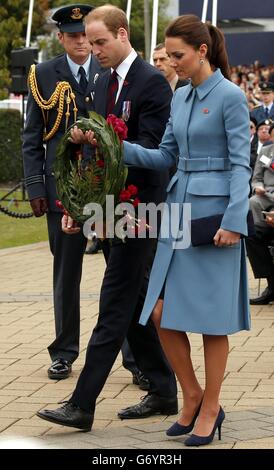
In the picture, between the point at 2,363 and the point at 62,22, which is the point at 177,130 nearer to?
the point at 62,22

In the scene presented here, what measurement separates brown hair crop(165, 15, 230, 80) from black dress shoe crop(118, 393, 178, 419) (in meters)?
1.75

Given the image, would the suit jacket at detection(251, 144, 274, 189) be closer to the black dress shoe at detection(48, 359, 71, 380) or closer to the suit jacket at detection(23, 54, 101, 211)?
the suit jacket at detection(23, 54, 101, 211)

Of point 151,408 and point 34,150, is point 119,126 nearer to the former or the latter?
point 151,408

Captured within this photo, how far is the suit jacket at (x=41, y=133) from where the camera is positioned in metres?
7.27

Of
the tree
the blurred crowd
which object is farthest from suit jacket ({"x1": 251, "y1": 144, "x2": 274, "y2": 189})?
the blurred crowd

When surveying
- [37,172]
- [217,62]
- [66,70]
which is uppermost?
[217,62]

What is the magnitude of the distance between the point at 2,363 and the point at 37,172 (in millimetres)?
1233

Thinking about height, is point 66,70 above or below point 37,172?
above

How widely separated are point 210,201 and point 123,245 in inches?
25.6

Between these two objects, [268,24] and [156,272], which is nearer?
[156,272]

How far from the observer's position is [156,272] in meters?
5.60

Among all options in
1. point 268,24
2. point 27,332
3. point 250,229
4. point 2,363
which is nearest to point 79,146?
point 250,229

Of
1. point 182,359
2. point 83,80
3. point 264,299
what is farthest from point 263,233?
point 182,359
